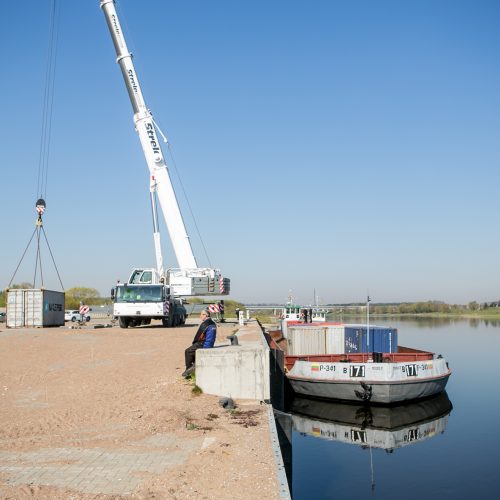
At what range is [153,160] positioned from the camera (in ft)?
124

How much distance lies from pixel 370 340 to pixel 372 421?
638 cm

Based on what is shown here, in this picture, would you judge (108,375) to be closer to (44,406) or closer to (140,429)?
(44,406)

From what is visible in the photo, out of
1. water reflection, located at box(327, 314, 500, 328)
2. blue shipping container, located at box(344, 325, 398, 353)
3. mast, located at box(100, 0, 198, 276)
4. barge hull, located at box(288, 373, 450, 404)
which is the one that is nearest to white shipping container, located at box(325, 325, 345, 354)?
blue shipping container, located at box(344, 325, 398, 353)

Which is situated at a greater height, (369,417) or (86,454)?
(86,454)

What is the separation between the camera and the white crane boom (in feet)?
122

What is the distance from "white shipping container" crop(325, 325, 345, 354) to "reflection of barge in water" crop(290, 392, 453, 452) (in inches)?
136

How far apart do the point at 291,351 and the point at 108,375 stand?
1181 centimetres

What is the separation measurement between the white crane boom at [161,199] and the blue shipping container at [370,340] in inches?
560

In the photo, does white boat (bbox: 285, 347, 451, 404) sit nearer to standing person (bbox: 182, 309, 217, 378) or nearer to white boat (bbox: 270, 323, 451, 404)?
white boat (bbox: 270, 323, 451, 404)

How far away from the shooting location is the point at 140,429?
929cm

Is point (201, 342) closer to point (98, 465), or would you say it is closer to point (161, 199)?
point (98, 465)

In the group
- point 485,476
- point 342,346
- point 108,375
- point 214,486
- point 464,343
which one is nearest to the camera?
point 214,486

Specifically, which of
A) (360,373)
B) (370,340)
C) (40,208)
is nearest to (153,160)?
(40,208)

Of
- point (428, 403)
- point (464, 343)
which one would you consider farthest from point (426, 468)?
point (464, 343)
